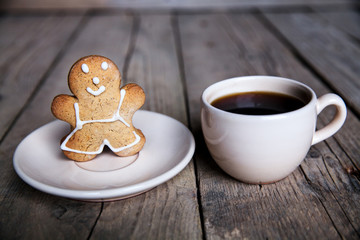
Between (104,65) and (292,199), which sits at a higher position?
(104,65)

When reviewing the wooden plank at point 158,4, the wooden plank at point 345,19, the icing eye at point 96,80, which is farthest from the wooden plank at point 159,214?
the wooden plank at point 158,4

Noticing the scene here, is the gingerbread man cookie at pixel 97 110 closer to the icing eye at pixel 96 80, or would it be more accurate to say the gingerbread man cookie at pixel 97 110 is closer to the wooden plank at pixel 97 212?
the icing eye at pixel 96 80

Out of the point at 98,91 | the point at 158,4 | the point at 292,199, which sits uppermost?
the point at 98,91

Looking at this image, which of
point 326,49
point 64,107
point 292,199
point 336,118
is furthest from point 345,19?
point 64,107

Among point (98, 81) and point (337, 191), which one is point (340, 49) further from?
point (98, 81)

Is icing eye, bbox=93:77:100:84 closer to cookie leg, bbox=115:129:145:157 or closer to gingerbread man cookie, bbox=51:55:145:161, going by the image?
gingerbread man cookie, bbox=51:55:145:161

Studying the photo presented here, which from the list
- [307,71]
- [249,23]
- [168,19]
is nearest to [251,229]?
[307,71]

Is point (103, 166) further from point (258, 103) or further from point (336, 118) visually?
point (336, 118)
